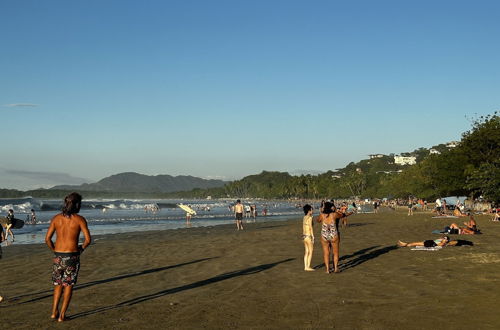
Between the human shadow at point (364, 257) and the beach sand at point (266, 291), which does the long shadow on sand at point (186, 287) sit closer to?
the beach sand at point (266, 291)

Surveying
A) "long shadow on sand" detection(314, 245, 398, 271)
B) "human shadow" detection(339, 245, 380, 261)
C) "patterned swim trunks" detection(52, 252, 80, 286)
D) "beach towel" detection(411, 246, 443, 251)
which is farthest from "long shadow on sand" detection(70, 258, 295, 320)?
"beach towel" detection(411, 246, 443, 251)

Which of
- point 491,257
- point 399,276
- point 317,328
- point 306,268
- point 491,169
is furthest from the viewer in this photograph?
point 491,169

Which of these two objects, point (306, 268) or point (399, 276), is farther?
point (306, 268)

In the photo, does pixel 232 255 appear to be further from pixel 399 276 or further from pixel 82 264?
pixel 399 276

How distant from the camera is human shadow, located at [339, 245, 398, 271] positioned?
13.9 m

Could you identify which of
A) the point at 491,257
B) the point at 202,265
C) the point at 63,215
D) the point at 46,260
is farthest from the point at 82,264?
the point at 491,257

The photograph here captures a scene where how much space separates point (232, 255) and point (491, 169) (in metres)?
33.0

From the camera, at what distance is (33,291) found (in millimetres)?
10914

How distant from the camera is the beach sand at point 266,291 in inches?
313

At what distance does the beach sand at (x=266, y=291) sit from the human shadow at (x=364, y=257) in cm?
3

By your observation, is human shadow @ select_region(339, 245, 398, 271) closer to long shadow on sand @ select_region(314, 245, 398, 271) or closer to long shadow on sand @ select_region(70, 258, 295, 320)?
long shadow on sand @ select_region(314, 245, 398, 271)

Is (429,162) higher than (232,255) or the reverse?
higher

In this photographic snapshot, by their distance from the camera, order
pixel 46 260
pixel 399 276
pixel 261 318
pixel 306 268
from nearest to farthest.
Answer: pixel 261 318, pixel 399 276, pixel 306 268, pixel 46 260

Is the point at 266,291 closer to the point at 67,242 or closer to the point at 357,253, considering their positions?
the point at 67,242
